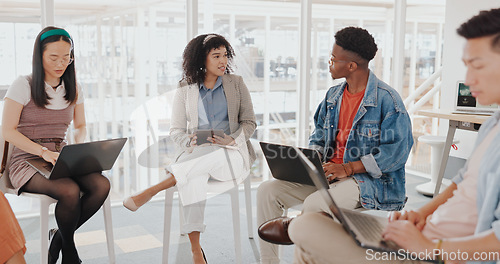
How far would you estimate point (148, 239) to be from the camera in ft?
10.0

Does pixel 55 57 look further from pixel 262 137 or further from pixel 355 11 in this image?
pixel 355 11

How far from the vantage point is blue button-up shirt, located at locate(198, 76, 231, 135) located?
2873 millimetres

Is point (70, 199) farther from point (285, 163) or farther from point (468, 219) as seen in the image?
point (468, 219)

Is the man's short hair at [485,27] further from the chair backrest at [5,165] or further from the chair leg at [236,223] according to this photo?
the chair backrest at [5,165]

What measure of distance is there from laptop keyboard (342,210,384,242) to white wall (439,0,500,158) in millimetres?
3113

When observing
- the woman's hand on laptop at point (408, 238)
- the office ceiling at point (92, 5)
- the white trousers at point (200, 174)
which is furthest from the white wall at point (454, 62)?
the woman's hand on laptop at point (408, 238)

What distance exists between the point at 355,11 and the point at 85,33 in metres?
2.47

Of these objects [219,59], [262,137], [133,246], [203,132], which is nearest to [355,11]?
[262,137]

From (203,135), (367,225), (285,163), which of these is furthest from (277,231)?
(203,135)

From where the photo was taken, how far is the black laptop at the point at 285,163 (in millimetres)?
2053

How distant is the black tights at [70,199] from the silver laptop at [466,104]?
2.64 metres

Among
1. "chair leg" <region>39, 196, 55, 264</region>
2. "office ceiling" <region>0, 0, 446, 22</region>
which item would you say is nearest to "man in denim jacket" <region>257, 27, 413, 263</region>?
"chair leg" <region>39, 196, 55, 264</region>

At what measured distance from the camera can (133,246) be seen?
2.94m

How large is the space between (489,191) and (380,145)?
0.99 metres
